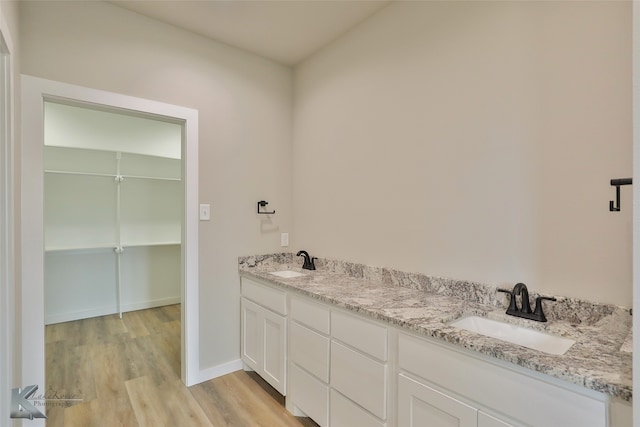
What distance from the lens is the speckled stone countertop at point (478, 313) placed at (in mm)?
919

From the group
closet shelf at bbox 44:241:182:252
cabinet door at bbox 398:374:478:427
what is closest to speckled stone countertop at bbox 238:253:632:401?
cabinet door at bbox 398:374:478:427

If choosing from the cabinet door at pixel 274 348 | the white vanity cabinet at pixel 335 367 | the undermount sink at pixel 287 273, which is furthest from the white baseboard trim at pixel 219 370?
the undermount sink at pixel 287 273

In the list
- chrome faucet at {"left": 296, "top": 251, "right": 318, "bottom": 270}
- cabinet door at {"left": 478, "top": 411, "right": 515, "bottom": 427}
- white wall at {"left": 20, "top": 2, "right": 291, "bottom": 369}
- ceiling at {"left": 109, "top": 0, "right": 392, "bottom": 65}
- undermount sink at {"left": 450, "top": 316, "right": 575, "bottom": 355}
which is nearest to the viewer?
cabinet door at {"left": 478, "top": 411, "right": 515, "bottom": 427}

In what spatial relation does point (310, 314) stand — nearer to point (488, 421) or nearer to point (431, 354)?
point (431, 354)

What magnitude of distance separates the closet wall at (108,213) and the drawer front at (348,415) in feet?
8.99

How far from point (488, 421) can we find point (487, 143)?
123 centimetres

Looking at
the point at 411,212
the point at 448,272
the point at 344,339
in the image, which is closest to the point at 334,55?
the point at 411,212

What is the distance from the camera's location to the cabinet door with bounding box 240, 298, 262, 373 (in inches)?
93.0

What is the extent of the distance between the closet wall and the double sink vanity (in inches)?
91.6

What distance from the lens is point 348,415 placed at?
1604 millimetres

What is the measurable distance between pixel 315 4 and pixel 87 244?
3623mm

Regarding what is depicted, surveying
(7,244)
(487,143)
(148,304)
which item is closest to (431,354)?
(487,143)

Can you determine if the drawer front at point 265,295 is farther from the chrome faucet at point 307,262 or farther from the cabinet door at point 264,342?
the chrome faucet at point 307,262

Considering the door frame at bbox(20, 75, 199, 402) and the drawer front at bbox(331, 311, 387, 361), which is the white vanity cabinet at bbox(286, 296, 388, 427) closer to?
the drawer front at bbox(331, 311, 387, 361)
